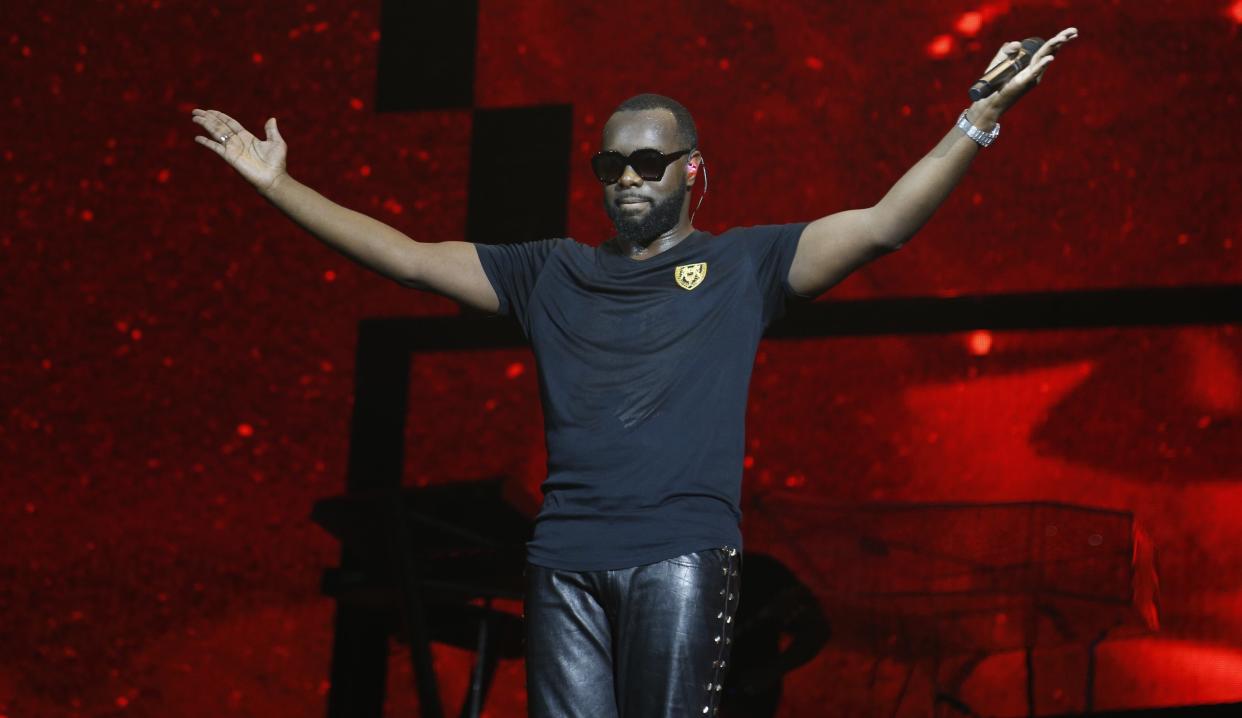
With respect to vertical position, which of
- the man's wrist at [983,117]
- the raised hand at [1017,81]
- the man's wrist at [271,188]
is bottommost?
the man's wrist at [271,188]

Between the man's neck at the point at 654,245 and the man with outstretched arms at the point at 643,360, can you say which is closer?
the man with outstretched arms at the point at 643,360

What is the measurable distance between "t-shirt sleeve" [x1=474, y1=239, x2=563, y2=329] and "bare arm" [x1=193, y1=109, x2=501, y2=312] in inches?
0.4

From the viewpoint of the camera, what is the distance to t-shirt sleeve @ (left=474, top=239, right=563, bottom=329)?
184 centimetres

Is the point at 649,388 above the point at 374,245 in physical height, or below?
below

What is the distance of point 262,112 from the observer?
3477mm

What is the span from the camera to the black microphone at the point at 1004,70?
1623 mm

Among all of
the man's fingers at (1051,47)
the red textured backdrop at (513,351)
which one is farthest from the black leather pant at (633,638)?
the red textured backdrop at (513,351)

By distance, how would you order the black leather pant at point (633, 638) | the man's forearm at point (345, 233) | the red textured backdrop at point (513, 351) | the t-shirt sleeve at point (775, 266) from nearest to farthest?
the black leather pant at point (633, 638)
the t-shirt sleeve at point (775, 266)
the man's forearm at point (345, 233)
the red textured backdrop at point (513, 351)

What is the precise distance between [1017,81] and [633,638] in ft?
2.40

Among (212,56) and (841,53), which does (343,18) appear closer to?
(212,56)

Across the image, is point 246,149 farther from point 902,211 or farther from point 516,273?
point 902,211

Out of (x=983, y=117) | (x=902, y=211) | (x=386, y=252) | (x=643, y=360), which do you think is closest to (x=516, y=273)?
(x=386, y=252)

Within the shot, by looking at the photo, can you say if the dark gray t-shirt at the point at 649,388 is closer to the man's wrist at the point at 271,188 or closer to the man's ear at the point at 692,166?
the man's ear at the point at 692,166

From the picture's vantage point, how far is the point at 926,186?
164cm
